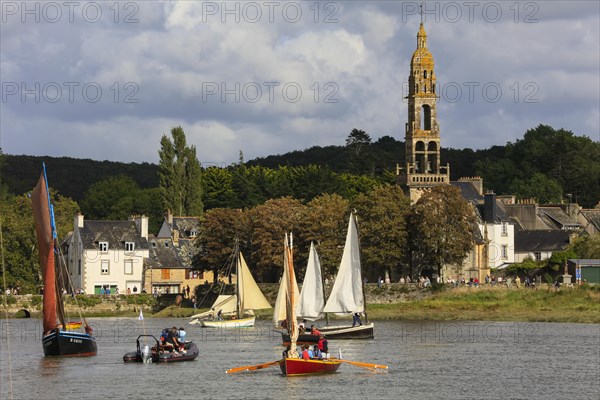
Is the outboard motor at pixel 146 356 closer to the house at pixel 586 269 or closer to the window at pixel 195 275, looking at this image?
the house at pixel 586 269

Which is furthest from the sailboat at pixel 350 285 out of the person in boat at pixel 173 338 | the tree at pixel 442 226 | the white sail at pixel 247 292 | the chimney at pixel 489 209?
the chimney at pixel 489 209

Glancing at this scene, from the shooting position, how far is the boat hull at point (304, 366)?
219ft

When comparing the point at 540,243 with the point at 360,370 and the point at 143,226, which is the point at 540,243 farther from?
the point at 360,370

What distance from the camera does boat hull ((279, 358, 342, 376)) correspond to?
2625 inches

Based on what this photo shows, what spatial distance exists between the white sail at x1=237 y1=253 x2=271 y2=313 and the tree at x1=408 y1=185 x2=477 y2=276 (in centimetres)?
2079

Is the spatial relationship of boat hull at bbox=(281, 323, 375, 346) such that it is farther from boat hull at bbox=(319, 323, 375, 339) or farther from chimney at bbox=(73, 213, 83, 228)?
chimney at bbox=(73, 213, 83, 228)

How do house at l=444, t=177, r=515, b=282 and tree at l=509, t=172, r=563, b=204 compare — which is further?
tree at l=509, t=172, r=563, b=204

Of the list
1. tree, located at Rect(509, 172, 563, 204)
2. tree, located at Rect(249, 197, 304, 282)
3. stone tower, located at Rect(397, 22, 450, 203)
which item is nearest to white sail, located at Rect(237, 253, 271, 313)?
tree, located at Rect(249, 197, 304, 282)

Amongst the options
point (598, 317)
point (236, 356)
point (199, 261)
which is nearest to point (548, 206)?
point (199, 261)

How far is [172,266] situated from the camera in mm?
149625

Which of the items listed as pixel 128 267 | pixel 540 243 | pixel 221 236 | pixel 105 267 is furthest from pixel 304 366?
pixel 540 243

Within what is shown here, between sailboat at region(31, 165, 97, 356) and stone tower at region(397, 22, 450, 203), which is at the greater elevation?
stone tower at region(397, 22, 450, 203)

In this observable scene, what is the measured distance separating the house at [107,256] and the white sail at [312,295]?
5298 centimetres

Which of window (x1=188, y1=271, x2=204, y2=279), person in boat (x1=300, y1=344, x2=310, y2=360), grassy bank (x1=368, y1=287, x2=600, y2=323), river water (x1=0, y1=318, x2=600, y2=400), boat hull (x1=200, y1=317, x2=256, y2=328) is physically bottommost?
river water (x1=0, y1=318, x2=600, y2=400)
